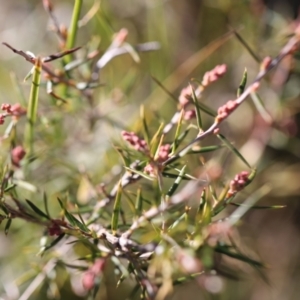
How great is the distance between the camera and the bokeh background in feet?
1.88

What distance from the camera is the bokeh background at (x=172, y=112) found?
1.88 feet

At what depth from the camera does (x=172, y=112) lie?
27.6 inches

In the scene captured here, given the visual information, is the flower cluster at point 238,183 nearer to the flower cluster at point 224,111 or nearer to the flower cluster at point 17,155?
the flower cluster at point 224,111

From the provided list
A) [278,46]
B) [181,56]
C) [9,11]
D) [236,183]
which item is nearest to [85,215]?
[236,183]

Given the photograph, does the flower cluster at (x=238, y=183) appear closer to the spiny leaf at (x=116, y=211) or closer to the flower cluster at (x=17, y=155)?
the spiny leaf at (x=116, y=211)

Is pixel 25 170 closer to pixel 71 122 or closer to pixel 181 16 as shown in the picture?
pixel 71 122

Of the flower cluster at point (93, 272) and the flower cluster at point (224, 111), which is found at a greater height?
the flower cluster at point (224, 111)

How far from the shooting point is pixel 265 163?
0.71m

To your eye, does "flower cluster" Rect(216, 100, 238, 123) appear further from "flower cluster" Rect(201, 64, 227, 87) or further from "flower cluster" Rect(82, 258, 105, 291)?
"flower cluster" Rect(82, 258, 105, 291)

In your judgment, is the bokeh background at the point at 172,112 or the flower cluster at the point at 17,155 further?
the bokeh background at the point at 172,112

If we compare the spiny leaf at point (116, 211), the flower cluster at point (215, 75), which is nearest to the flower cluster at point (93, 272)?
the spiny leaf at point (116, 211)

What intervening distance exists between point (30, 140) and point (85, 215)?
8 cm

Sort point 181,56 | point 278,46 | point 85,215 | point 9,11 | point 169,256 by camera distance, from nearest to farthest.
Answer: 1. point 169,256
2. point 85,215
3. point 278,46
4. point 181,56
5. point 9,11

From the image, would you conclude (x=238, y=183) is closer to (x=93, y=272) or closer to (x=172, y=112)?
(x=93, y=272)
